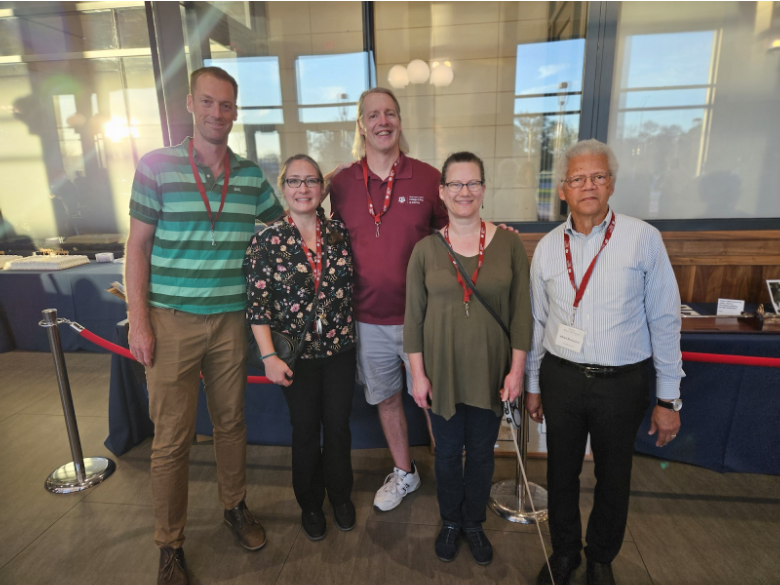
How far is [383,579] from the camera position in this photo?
168cm

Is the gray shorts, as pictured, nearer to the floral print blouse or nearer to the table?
the floral print blouse

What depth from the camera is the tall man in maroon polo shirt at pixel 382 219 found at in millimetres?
1757

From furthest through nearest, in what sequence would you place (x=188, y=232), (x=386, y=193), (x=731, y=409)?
(x=731, y=409)
(x=386, y=193)
(x=188, y=232)

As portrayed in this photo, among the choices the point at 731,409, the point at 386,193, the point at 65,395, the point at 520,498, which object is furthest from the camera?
the point at 65,395

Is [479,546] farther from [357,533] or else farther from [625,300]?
[625,300]

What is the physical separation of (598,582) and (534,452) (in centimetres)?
88

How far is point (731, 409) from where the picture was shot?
7.23 ft

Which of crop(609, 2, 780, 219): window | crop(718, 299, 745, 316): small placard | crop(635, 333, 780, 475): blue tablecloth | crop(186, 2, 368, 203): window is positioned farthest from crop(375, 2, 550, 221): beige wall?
crop(635, 333, 780, 475): blue tablecloth

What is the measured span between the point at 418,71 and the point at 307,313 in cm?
445

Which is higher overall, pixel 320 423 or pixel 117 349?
pixel 117 349

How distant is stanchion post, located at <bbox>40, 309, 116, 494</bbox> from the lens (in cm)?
228

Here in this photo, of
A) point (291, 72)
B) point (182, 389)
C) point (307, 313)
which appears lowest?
point (182, 389)

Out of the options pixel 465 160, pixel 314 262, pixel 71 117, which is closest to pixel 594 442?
pixel 465 160

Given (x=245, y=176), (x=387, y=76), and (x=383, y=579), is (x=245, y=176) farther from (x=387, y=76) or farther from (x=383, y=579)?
(x=387, y=76)
